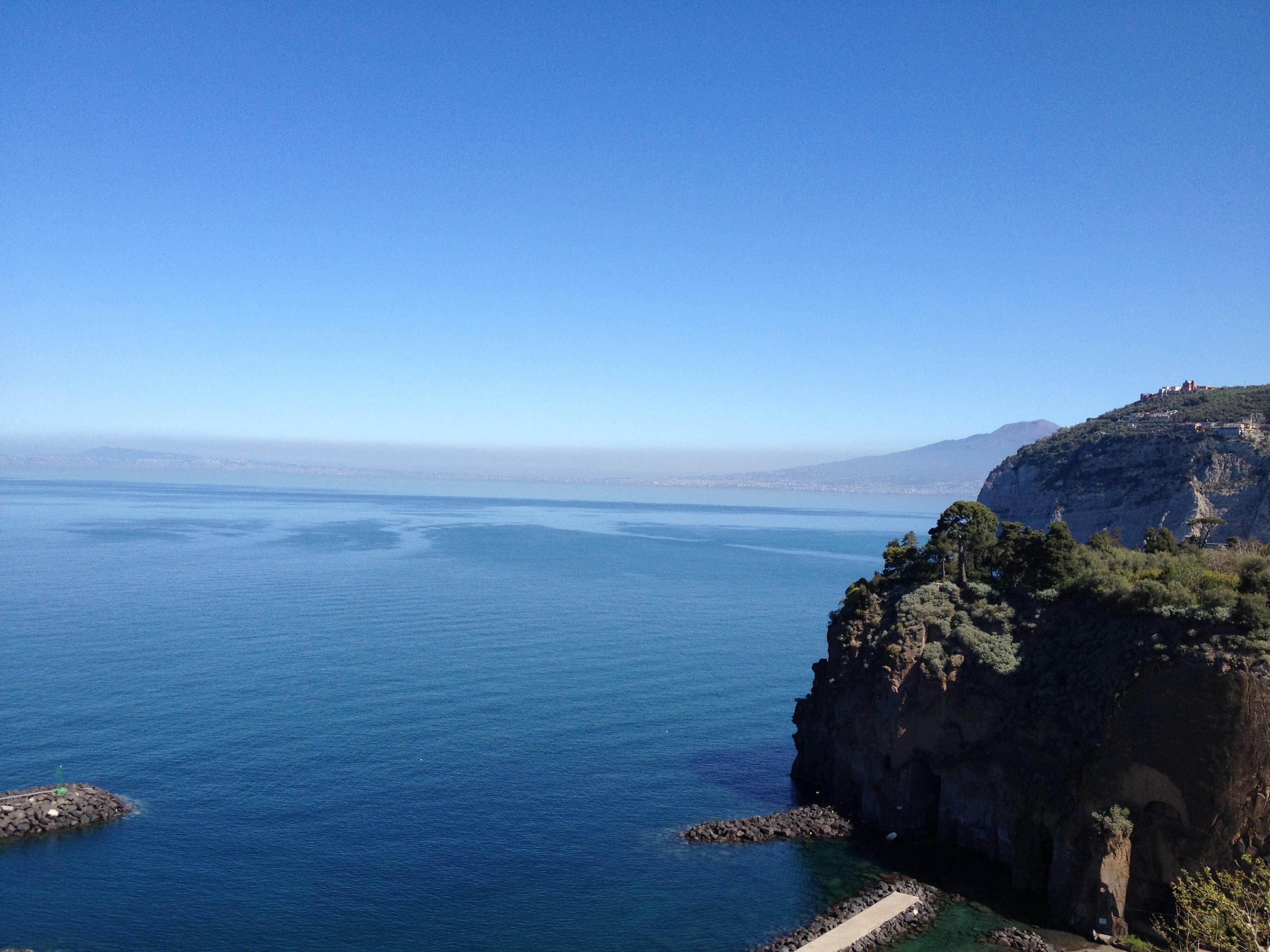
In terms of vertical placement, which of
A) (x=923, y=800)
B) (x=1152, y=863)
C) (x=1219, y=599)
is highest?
(x=1219, y=599)

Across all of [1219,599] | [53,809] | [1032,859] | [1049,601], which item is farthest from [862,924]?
[53,809]

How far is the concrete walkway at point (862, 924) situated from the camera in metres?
27.2

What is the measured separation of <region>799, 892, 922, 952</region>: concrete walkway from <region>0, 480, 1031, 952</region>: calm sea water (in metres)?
1.45

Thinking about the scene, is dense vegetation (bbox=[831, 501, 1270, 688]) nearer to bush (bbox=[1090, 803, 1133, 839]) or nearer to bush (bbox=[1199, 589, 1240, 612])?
bush (bbox=[1199, 589, 1240, 612])

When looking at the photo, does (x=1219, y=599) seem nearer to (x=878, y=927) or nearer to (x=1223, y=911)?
(x=1223, y=911)

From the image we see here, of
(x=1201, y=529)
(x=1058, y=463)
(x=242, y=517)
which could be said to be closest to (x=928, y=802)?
(x=1201, y=529)

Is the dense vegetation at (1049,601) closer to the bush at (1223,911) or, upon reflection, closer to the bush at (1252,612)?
the bush at (1252,612)

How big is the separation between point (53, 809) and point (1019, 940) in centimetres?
3565

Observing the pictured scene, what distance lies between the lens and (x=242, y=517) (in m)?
185

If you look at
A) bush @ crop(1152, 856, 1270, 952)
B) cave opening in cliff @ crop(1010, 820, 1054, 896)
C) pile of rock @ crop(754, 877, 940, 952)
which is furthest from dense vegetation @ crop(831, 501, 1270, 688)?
pile of rock @ crop(754, 877, 940, 952)

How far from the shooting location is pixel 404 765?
133ft

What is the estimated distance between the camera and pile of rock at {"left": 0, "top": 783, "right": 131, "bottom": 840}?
32812 millimetres

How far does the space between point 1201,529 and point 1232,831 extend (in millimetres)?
40593

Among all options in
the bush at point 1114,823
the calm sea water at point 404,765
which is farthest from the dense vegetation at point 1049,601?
the calm sea water at point 404,765
